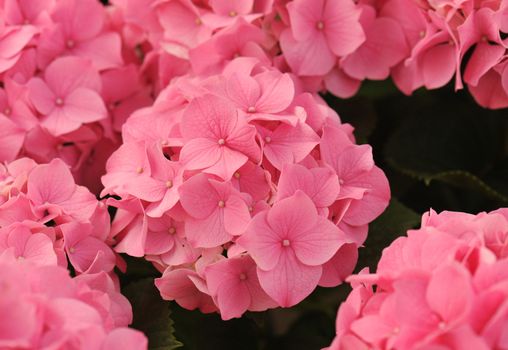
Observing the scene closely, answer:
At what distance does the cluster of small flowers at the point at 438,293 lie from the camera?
18.7 inches

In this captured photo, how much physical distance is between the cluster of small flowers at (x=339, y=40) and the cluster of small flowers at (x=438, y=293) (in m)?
0.22

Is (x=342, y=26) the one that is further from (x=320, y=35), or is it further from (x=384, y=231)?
(x=384, y=231)

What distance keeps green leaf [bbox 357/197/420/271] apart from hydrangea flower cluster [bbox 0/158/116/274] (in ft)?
0.82

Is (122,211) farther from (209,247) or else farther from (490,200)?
(490,200)

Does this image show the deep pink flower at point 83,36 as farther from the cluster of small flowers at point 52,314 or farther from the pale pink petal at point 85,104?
the cluster of small flowers at point 52,314

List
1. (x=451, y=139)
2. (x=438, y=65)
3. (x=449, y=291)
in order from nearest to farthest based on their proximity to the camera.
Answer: (x=449, y=291), (x=438, y=65), (x=451, y=139)

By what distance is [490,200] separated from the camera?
92cm

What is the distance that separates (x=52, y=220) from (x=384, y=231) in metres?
0.33

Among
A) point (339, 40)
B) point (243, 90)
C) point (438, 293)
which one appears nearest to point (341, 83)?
point (339, 40)

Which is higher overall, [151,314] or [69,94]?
[69,94]

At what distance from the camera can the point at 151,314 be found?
2.36ft

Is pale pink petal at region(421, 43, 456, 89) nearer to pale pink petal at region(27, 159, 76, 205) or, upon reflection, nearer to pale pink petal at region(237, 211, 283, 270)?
pale pink petal at region(237, 211, 283, 270)

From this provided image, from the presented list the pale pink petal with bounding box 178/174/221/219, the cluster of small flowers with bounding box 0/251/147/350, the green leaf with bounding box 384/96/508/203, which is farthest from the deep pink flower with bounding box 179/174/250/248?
the green leaf with bounding box 384/96/508/203

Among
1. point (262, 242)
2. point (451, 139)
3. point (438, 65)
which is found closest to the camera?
point (262, 242)
